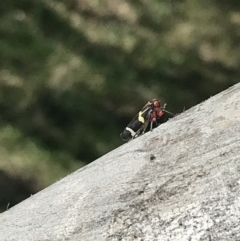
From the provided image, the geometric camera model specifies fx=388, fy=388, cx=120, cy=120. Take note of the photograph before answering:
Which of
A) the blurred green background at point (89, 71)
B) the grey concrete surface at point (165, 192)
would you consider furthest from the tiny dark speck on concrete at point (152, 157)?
the blurred green background at point (89, 71)

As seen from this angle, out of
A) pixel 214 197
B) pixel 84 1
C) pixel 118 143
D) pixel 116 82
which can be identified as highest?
pixel 84 1

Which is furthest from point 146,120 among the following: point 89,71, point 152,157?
point 89,71

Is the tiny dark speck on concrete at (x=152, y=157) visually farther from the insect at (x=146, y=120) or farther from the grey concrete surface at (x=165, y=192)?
the insect at (x=146, y=120)

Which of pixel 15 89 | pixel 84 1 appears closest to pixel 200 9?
pixel 84 1

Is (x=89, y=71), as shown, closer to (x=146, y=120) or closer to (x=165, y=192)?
(x=146, y=120)

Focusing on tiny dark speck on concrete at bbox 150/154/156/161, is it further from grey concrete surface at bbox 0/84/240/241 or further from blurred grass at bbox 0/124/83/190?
blurred grass at bbox 0/124/83/190

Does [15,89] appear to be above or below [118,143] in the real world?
above

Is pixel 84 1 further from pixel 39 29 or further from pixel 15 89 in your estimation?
pixel 15 89

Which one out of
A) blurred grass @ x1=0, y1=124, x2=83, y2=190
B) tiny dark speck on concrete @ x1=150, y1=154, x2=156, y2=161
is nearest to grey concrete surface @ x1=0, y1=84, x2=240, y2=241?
tiny dark speck on concrete @ x1=150, y1=154, x2=156, y2=161
